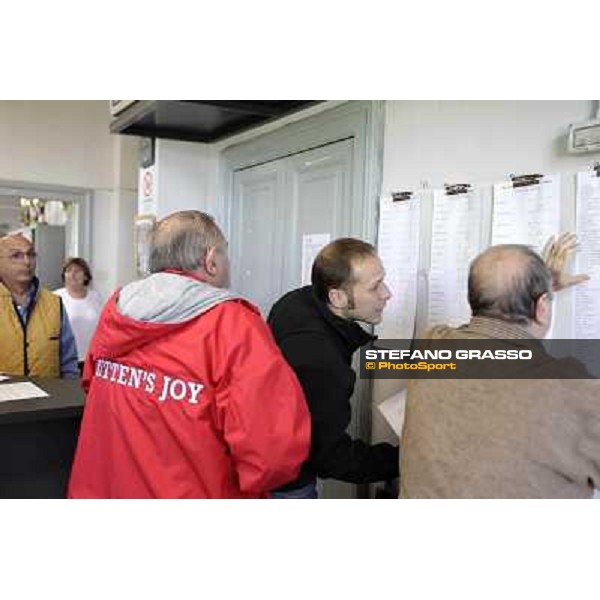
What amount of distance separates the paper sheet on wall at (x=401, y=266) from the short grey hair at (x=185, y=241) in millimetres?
621

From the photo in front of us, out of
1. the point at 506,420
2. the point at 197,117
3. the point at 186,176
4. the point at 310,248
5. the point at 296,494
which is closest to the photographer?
the point at 506,420

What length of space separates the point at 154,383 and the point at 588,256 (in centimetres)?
89

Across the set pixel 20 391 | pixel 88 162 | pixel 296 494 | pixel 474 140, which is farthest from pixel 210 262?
pixel 88 162

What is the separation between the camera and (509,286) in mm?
1006

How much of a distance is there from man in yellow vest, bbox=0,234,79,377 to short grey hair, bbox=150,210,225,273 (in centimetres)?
121

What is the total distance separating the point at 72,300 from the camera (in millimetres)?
3182

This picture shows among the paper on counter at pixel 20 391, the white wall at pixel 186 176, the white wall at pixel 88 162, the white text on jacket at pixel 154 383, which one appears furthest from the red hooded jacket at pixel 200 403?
the white wall at pixel 88 162

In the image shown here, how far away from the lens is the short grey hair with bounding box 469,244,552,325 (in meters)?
0.99

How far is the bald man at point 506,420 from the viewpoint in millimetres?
893

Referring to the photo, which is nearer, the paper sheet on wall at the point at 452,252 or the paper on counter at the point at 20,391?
the paper sheet on wall at the point at 452,252

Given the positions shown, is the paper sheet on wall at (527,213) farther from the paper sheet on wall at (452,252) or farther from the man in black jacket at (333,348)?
the man in black jacket at (333,348)

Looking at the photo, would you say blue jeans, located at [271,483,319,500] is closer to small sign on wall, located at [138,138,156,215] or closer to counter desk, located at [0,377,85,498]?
counter desk, located at [0,377,85,498]

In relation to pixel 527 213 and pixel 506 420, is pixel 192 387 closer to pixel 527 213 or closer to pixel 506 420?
pixel 506 420
